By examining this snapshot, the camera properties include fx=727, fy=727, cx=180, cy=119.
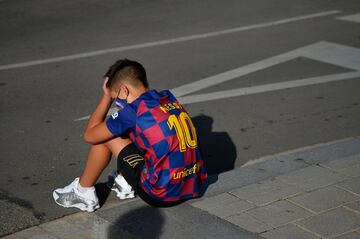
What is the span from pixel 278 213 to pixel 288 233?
295 mm

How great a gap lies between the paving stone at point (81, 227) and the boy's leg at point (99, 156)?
0.24m

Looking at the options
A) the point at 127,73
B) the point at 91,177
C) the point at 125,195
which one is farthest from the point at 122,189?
the point at 127,73

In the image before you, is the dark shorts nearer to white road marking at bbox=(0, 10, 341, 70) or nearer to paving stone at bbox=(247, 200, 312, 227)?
paving stone at bbox=(247, 200, 312, 227)

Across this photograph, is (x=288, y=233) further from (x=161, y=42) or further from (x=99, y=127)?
(x=161, y=42)

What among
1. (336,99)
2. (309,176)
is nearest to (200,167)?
(309,176)

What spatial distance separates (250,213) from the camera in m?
4.72

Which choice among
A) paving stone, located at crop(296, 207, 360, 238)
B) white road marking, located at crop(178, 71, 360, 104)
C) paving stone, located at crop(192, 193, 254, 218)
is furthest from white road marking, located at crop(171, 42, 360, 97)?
paving stone, located at crop(296, 207, 360, 238)

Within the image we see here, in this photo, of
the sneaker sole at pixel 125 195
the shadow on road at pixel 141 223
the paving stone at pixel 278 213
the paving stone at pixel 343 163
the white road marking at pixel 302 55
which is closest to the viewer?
the shadow on road at pixel 141 223

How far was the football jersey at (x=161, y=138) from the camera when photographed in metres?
4.50

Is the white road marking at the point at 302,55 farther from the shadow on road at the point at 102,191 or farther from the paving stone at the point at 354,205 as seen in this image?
the paving stone at the point at 354,205

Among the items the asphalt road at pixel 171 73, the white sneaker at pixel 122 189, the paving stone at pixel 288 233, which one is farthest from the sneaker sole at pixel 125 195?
the paving stone at pixel 288 233

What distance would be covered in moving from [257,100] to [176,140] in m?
3.19

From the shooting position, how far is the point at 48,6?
476 inches

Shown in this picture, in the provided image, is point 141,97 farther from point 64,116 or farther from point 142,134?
point 64,116
